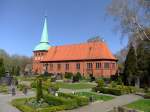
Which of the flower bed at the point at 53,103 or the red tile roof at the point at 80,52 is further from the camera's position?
the red tile roof at the point at 80,52

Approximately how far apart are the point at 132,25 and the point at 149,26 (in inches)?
95.6

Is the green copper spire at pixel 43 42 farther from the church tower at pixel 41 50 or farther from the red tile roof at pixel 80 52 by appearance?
the red tile roof at pixel 80 52

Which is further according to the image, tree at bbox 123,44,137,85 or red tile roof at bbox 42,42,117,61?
red tile roof at bbox 42,42,117,61

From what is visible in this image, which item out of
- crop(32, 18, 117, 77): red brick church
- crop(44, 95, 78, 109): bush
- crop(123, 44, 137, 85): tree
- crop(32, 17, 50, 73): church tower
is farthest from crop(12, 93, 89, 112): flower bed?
crop(32, 17, 50, 73): church tower

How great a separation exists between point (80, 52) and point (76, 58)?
76.5 inches

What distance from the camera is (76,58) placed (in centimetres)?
6912

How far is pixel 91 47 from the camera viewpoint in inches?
2660

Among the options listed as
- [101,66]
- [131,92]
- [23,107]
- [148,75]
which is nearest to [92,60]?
[101,66]

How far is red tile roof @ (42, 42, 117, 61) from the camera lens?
65.2 m

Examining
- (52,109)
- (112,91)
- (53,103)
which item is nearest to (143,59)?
(112,91)

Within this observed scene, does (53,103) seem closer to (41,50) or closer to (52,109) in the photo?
(52,109)

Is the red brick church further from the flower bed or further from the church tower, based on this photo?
the flower bed

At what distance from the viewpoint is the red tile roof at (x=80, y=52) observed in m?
65.2

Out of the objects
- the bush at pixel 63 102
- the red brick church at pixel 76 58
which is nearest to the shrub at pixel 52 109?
the bush at pixel 63 102
